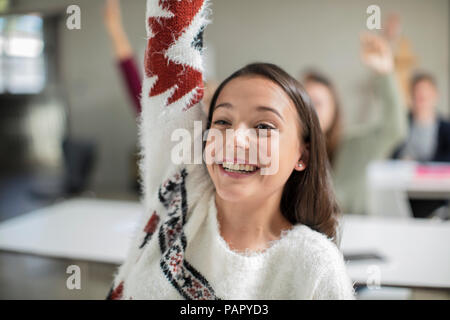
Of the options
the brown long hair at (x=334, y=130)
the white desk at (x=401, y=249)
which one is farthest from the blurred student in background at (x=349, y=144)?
the white desk at (x=401, y=249)

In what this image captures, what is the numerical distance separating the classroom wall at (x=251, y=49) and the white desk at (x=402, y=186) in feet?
6.02

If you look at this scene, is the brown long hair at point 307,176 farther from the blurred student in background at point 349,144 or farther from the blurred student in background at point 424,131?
the blurred student in background at point 424,131

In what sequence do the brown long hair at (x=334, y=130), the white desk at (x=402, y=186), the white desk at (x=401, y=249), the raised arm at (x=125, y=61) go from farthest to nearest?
the white desk at (x=402, y=186) < the brown long hair at (x=334, y=130) < the raised arm at (x=125, y=61) < the white desk at (x=401, y=249)

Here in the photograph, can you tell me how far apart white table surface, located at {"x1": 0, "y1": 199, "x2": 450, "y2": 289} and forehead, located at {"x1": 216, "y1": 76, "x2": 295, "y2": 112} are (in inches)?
27.7

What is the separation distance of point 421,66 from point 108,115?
140 inches

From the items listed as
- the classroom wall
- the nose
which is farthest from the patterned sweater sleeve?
the classroom wall

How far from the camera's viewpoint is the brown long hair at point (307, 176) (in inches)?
24.9

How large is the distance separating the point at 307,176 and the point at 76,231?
1.20 m

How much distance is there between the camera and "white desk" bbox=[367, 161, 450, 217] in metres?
2.40

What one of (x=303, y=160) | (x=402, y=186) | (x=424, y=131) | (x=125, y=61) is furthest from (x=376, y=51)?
(x=424, y=131)

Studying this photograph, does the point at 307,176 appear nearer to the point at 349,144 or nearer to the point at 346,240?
the point at 346,240

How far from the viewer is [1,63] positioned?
→ 1.44 m

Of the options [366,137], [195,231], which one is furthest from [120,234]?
[366,137]

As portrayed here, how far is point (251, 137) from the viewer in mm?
599
